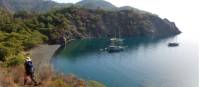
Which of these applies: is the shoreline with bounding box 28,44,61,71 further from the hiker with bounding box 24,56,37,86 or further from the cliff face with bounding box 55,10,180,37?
the cliff face with bounding box 55,10,180,37

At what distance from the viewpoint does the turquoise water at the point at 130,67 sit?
111ft

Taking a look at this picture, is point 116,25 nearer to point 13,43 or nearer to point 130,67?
point 130,67

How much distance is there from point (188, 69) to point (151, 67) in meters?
4.37

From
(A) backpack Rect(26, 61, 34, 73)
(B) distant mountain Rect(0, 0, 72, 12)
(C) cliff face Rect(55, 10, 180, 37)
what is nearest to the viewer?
(A) backpack Rect(26, 61, 34, 73)

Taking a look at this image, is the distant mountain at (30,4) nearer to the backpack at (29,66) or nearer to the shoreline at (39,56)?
the shoreline at (39,56)

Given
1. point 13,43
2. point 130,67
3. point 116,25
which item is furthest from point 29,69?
point 116,25

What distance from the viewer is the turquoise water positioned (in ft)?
111

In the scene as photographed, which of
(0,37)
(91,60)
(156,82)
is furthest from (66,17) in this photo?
(156,82)

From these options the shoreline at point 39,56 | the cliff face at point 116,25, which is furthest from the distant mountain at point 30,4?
the shoreline at point 39,56

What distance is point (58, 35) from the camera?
71125mm

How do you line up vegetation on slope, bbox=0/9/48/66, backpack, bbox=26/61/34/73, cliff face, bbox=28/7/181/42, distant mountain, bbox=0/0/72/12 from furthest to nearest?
distant mountain, bbox=0/0/72/12 → cliff face, bbox=28/7/181/42 → vegetation on slope, bbox=0/9/48/66 → backpack, bbox=26/61/34/73

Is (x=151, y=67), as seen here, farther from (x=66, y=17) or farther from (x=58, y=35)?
(x=66, y=17)

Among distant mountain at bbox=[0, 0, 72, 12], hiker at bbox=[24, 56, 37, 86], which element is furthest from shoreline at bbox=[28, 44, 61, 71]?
distant mountain at bbox=[0, 0, 72, 12]

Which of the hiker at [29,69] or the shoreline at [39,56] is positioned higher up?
the hiker at [29,69]
